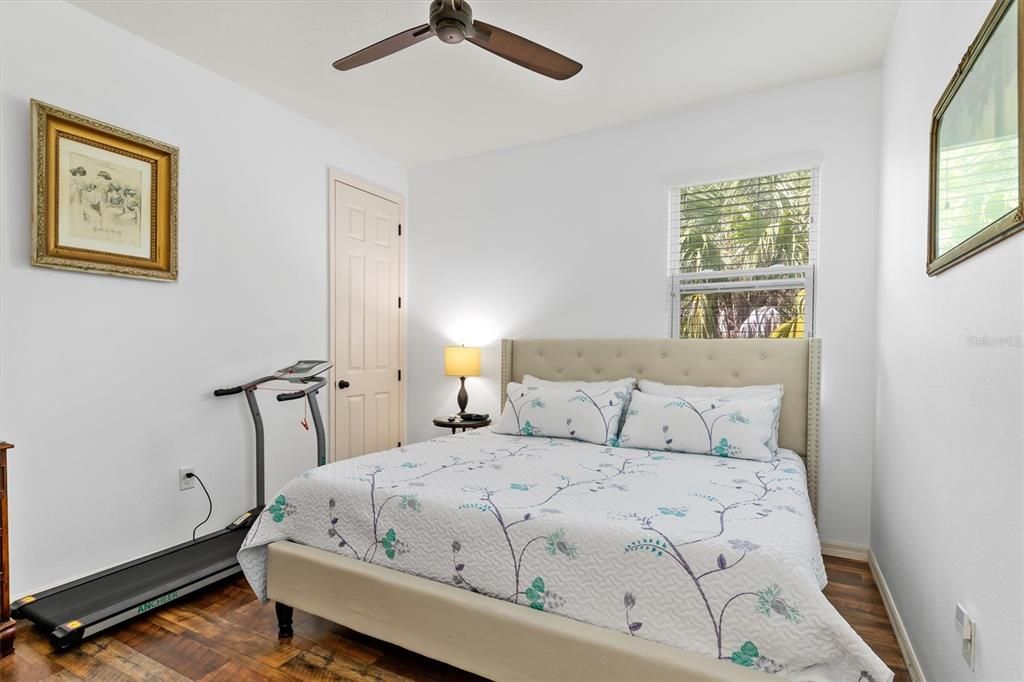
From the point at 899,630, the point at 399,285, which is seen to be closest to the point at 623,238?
the point at 399,285

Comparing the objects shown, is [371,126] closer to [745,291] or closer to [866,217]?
[745,291]

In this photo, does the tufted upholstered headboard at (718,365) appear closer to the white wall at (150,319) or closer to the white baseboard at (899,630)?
the white baseboard at (899,630)

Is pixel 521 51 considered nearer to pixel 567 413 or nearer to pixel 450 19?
pixel 450 19

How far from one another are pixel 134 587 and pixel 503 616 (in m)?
1.76

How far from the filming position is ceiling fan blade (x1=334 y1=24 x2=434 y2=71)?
2.01 meters

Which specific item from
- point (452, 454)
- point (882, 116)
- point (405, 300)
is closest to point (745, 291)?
point (882, 116)

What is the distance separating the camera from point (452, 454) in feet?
8.83

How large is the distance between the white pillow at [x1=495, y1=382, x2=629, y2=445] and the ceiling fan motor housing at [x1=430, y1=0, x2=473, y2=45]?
1.99 metres

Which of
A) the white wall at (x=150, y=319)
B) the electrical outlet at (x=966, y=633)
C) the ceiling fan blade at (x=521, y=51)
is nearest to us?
the electrical outlet at (x=966, y=633)

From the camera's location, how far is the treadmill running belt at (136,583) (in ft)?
7.04

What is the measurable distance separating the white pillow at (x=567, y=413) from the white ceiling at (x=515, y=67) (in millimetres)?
1828

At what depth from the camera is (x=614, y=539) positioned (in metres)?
1.62

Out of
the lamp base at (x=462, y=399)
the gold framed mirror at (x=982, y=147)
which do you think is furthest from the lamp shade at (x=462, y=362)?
the gold framed mirror at (x=982, y=147)

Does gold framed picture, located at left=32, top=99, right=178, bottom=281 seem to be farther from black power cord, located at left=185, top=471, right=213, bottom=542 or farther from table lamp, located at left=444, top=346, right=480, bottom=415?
table lamp, located at left=444, top=346, right=480, bottom=415
